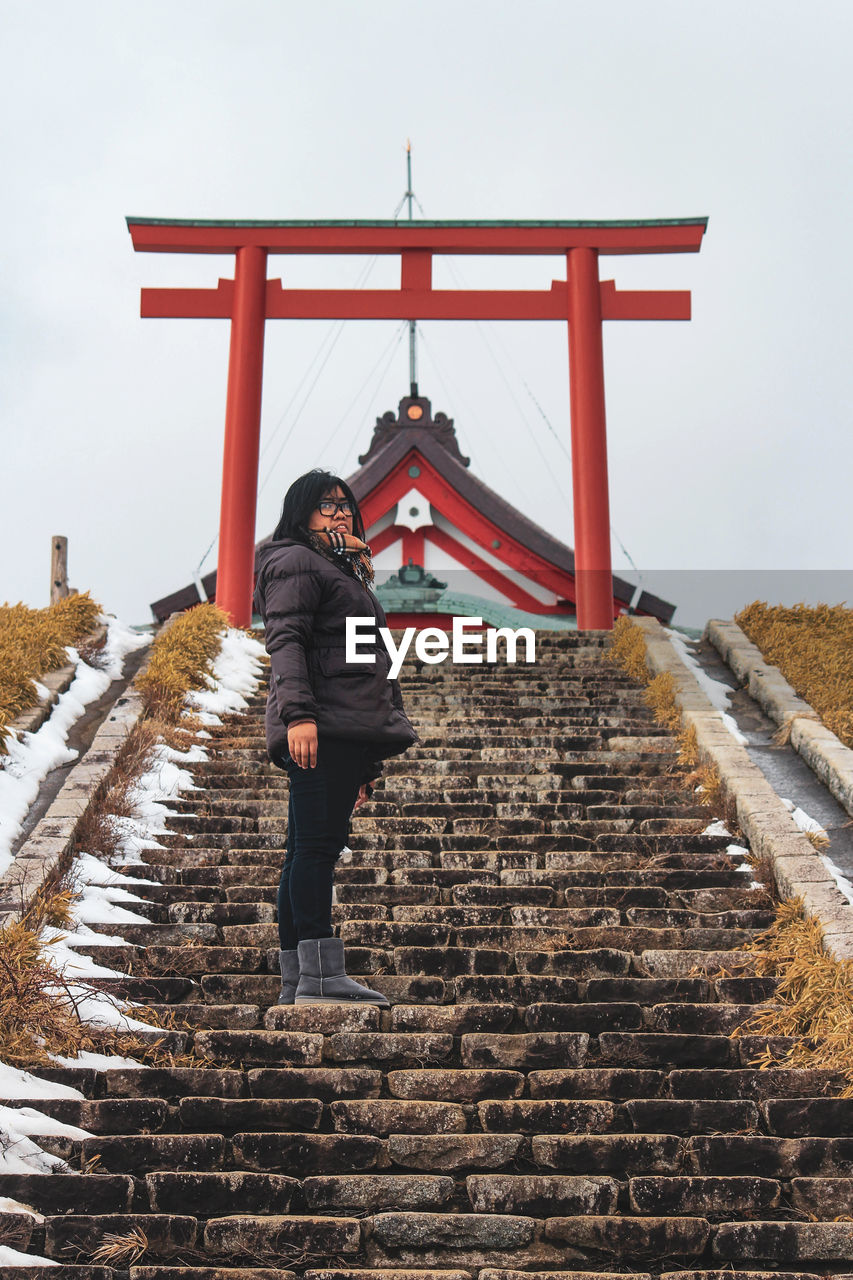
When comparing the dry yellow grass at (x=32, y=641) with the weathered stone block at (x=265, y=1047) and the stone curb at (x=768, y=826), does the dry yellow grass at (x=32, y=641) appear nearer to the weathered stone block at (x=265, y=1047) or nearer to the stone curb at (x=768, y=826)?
the weathered stone block at (x=265, y=1047)

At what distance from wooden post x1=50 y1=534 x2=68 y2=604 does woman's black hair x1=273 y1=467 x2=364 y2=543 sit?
241 inches

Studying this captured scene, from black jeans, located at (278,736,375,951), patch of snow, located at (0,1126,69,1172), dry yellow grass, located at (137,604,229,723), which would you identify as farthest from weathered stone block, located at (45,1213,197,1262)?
dry yellow grass, located at (137,604,229,723)

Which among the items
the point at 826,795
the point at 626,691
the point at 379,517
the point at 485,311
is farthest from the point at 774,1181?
the point at 379,517

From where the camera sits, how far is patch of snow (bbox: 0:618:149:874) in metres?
5.25

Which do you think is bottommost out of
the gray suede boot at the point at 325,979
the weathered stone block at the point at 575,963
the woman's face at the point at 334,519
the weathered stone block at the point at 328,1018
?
the weathered stone block at the point at 328,1018

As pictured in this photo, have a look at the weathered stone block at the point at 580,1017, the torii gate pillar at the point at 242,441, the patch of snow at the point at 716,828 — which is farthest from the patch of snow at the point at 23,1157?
the torii gate pillar at the point at 242,441

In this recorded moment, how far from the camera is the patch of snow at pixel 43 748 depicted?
525 cm

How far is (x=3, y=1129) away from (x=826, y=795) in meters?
4.46

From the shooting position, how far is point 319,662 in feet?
11.8

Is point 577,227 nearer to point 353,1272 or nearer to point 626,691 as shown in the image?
point 626,691

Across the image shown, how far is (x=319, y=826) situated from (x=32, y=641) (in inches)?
178

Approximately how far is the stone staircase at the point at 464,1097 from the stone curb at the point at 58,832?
0.35 metres

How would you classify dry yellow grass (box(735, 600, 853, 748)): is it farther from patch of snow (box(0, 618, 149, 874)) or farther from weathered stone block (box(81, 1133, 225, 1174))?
weathered stone block (box(81, 1133, 225, 1174))

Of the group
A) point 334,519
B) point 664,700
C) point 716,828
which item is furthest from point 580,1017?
point 664,700
